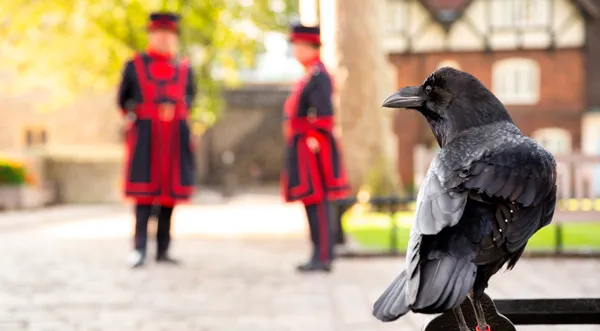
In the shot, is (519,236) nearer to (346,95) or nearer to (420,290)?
(420,290)

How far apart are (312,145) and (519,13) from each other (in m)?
17.5

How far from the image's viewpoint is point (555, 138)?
887 inches

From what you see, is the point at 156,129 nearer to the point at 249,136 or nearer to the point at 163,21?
the point at 163,21

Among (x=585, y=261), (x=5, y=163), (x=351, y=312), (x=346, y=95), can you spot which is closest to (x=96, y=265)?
(x=351, y=312)

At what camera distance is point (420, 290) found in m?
1.39

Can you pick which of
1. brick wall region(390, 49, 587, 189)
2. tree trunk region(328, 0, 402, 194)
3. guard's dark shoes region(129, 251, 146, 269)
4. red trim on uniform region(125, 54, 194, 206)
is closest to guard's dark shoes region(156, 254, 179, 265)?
guard's dark shoes region(129, 251, 146, 269)

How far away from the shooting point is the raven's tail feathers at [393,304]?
139 centimetres

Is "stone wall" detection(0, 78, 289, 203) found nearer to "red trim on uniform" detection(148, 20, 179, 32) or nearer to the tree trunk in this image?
the tree trunk

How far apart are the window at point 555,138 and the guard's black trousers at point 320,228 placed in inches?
694

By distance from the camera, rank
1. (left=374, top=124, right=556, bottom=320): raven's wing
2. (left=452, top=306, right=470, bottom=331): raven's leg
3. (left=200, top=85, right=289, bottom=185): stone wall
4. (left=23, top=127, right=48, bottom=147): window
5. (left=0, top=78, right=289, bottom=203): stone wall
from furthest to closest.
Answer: (left=200, top=85, right=289, bottom=185): stone wall
(left=23, top=127, right=48, bottom=147): window
(left=0, top=78, right=289, bottom=203): stone wall
(left=452, top=306, right=470, bottom=331): raven's leg
(left=374, top=124, right=556, bottom=320): raven's wing

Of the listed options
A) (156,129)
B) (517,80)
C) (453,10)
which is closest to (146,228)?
(156,129)

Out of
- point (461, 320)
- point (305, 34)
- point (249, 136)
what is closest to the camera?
point (461, 320)

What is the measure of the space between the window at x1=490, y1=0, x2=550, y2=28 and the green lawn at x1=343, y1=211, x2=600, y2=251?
37.7 feet

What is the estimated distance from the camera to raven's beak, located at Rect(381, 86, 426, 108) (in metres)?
1.66
